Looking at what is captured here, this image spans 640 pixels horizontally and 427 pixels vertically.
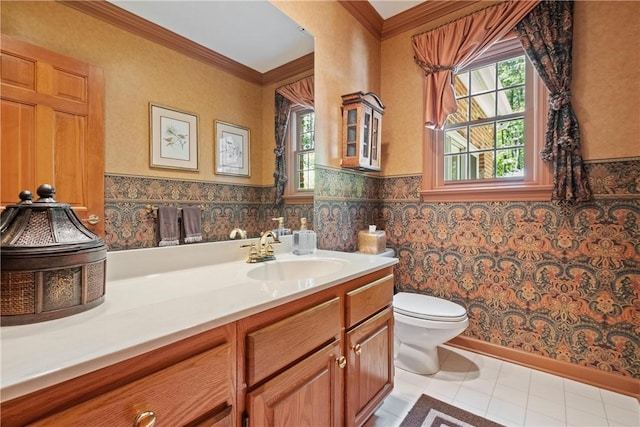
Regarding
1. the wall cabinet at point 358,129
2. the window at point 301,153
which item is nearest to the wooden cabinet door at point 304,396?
the window at point 301,153

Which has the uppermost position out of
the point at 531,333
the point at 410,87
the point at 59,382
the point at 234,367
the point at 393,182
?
the point at 410,87

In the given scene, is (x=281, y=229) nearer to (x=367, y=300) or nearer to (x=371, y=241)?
(x=367, y=300)

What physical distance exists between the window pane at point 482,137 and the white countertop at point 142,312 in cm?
152

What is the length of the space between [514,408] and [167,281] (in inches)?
72.8

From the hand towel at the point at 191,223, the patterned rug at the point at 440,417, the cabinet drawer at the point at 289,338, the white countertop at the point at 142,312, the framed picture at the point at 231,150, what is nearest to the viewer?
the white countertop at the point at 142,312

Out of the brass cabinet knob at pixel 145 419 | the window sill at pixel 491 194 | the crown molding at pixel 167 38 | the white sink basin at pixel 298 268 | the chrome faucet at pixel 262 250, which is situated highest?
the crown molding at pixel 167 38

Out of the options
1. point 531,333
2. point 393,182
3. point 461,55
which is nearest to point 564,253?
point 531,333

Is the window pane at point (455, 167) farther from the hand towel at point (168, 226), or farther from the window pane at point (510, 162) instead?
the hand towel at point (168, 226)

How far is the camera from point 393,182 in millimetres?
2500

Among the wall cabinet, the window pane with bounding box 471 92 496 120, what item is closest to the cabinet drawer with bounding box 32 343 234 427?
the wall cabinet

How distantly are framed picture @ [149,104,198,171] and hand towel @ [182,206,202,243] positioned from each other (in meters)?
0.17

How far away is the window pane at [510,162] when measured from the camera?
2025 mm

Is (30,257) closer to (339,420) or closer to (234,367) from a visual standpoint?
(234,367)

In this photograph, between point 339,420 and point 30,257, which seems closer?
point 30,257
